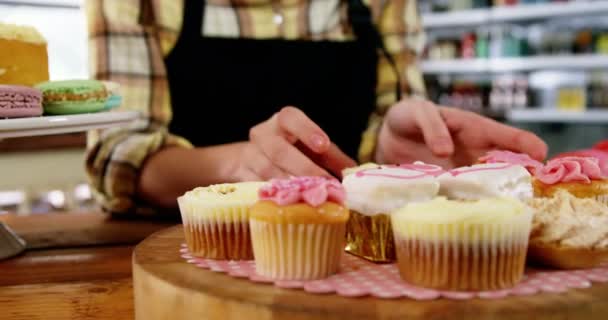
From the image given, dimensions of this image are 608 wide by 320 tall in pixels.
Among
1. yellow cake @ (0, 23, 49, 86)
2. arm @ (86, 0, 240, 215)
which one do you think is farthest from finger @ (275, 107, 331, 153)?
yellow cake @ (0, 23, 49, 86)

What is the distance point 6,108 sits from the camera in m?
0.97

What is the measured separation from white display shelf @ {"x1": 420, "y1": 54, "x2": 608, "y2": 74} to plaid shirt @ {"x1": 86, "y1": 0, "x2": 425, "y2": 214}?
2356 millimetres

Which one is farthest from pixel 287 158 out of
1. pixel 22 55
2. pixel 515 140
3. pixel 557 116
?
pixel 557 116

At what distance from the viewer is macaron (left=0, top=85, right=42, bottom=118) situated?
3.19ft

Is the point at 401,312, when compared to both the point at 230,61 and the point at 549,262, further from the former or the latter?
the point at 230,61

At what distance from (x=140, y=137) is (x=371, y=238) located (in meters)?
0.89

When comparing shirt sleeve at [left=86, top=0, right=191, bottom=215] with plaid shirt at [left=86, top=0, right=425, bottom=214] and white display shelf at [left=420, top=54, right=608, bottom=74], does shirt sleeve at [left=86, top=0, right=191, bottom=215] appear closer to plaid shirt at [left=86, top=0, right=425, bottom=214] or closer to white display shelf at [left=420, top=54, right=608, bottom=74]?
plaid shirt at [left=86, top=0, right=425, bottom=214]

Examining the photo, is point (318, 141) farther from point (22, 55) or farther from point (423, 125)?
point (22, 55)

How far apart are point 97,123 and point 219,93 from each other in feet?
2.39

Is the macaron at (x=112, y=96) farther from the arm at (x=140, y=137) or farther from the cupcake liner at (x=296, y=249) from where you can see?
the cupcake liner at (x=296, y=249)

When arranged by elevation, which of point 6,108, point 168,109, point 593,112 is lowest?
point 593,112

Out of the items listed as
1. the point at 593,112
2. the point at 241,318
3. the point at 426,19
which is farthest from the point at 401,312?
the point at 426,19

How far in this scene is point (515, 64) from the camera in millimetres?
4227

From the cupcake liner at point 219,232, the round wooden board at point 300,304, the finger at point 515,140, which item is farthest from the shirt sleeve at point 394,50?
the round wooden board at point 300,304
